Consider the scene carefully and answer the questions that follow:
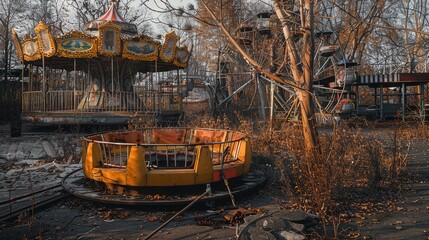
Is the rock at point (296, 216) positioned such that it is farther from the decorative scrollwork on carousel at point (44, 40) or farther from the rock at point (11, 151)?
the decorative scrollwork on carousel at point (44, 40)

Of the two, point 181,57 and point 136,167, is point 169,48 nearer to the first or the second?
point 181,57

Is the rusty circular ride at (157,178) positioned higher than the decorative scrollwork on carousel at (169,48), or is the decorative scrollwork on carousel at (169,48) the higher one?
the decorative scrollwork on carousel at (169,48)

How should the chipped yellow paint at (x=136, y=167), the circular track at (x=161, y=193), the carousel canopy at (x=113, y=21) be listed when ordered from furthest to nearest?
the carousel canopy at (x=113, y=21)
the chipped yellow paint at (x=136, y=167)
the circular track at (x=161, y=193)

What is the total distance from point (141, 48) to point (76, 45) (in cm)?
259

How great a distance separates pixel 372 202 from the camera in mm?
6094

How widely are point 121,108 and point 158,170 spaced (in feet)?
37.3

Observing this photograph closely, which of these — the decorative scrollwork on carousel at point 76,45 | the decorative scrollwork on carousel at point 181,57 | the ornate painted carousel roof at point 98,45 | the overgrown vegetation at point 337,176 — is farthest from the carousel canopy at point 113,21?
the overgrown vegetation at point 337,176

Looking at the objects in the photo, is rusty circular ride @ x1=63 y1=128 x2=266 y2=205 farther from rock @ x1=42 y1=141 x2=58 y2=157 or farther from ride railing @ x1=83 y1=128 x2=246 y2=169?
rock @ x1=42 y1=141 x2=58 y2=157

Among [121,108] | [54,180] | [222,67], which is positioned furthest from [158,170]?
[222,67]

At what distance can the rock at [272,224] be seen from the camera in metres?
4.36

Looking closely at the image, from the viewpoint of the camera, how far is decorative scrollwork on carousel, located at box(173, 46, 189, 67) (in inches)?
702

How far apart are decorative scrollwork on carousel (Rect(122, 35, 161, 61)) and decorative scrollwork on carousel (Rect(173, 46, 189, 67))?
5.26 feet

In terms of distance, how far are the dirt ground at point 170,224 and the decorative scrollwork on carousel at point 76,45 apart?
10.2 metres

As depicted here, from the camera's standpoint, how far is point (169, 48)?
16844 millimetres
